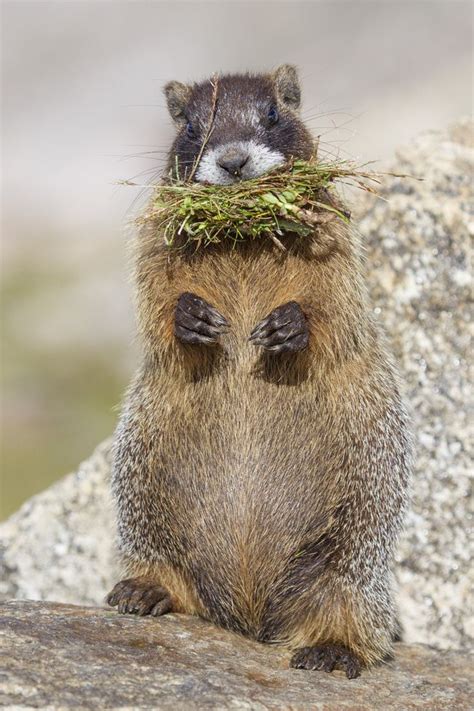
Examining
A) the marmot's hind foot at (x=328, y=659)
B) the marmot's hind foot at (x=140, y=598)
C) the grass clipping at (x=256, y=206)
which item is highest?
the grass clipping at (x=256, y=206)

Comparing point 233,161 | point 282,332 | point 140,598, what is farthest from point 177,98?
point 140,598

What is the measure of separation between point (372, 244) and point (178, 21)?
28.9 m

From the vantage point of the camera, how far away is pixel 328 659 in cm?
596

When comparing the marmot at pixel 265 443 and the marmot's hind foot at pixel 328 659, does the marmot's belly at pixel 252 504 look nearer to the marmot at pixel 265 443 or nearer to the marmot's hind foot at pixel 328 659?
the marmot at pixel 265 443

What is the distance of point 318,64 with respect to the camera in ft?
102

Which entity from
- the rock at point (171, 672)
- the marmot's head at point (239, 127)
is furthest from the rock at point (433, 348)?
the marmot's head at point (239, 127)

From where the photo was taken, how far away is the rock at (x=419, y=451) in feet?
26.0

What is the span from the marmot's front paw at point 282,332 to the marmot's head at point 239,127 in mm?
884

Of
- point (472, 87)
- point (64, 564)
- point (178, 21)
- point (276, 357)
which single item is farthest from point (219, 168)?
point (178, 21)

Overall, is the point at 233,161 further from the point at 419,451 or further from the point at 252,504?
the point at 419,451

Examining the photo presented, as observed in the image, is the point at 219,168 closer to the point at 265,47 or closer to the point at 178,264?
the point at 178,264

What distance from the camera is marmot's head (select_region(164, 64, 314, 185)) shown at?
6148mm

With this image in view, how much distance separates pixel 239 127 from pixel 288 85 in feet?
3.30

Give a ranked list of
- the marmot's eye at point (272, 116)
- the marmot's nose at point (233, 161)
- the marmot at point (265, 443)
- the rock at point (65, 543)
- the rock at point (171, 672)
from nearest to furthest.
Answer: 1. the rock at point (171, 672)
2. the marmot's nose at point (233, 161)
3. the marmot at point (265, 443)
4. the marmot's eye at point (272, 116)
5. the rock at point (65, 543)
